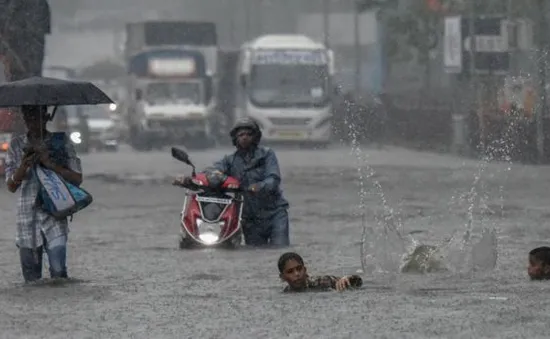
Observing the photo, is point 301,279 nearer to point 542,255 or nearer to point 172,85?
point 542,255

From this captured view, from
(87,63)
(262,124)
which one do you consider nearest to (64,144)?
(262,124)

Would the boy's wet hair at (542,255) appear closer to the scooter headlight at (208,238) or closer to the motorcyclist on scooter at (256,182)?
the motorcyclist on scooter at (256,182)

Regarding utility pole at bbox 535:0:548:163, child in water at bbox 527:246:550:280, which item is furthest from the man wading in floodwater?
utility pole at bbox 535:0:548:163

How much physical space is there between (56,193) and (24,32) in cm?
2142

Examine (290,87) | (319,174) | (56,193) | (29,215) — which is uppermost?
(56,193)

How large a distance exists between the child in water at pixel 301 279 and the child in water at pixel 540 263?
1.24 m

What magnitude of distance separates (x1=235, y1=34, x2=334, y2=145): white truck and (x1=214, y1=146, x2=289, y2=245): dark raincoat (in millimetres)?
38575

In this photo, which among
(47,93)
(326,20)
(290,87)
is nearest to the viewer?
(47,93)

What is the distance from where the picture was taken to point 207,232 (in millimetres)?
16234

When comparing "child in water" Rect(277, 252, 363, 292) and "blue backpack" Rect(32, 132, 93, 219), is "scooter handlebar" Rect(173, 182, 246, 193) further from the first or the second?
"child in water" Rect(277, 252, 363, 292)

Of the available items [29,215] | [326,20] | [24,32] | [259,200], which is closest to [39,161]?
[29,215]

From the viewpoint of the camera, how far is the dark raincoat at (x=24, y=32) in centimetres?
3250

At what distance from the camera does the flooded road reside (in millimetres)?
10398

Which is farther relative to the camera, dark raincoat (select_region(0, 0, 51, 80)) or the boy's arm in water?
dark raincoat (select_region(0, 0, 51, 80))
